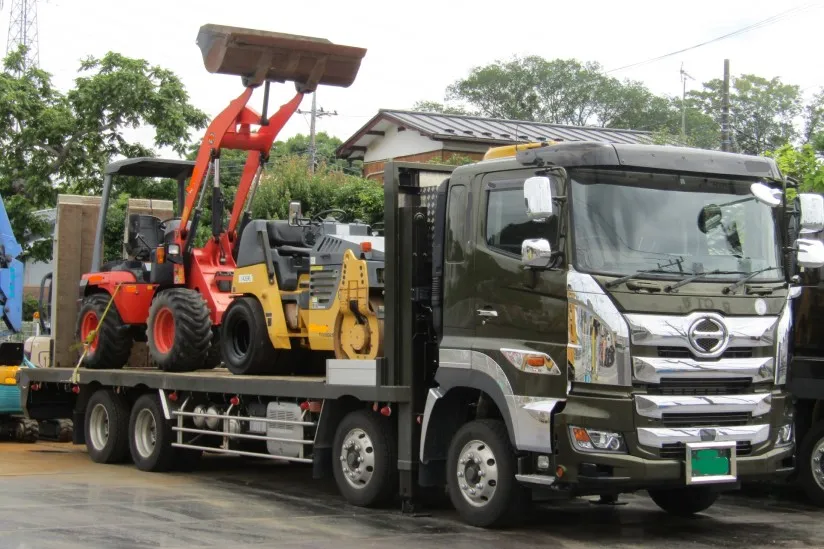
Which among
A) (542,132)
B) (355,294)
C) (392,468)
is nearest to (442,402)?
(392,468)

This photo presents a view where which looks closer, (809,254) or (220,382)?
(809,254)

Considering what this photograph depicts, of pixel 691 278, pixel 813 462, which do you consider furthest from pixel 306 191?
pixel 691 278

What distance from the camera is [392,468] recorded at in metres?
11.0

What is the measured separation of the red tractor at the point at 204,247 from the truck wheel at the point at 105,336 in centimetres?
1

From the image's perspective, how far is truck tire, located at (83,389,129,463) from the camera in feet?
50.5

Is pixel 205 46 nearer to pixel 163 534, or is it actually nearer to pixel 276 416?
pixel 276 416

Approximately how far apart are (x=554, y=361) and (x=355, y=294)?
2.83 m

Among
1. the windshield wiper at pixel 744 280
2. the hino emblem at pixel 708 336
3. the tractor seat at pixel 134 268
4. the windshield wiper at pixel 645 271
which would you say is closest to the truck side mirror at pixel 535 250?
the windshield wiper at pixel 645 271

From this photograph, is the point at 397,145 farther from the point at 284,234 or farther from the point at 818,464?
the point at 818,464

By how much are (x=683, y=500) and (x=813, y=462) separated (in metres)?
1.51

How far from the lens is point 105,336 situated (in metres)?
15.9

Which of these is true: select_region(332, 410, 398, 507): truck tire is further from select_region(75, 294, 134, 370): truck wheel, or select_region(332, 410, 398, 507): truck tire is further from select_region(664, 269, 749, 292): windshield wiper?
select_region(75, 294, 134, 370): truck wheel

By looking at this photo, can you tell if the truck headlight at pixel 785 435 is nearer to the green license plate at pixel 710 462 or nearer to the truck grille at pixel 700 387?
the truck grille at pixel 700 387

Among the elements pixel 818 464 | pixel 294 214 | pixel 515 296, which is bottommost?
pixel 818 464
